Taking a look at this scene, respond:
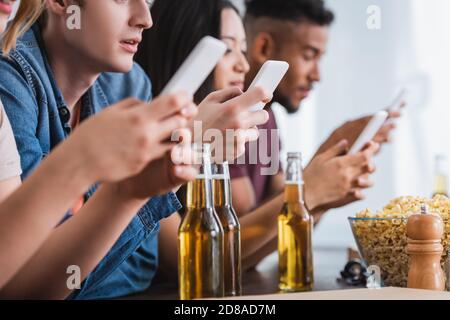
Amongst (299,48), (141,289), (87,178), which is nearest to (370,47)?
(299,48)

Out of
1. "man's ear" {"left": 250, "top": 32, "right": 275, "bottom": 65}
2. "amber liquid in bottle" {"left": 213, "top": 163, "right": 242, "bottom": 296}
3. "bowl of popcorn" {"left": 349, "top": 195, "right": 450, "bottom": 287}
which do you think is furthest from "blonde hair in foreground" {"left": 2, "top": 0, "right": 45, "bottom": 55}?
"man's ear" {"left": 250, "top": 32, "right": 275, "bottom": 65}

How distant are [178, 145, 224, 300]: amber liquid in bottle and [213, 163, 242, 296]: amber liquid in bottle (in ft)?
0.22

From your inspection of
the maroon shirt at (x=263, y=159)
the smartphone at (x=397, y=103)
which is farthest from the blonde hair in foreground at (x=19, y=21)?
the maroon shirt at (x=263, y=159)

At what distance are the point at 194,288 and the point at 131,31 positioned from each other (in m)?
0.39

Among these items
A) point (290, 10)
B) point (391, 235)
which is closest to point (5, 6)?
point (391, 235)

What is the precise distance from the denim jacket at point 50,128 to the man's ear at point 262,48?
94cm

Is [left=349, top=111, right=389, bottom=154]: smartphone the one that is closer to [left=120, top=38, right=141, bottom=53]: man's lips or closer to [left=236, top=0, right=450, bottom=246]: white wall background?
[left=120, top=38, right=141, bottom=53]: man's lips

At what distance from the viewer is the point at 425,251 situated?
0.97m

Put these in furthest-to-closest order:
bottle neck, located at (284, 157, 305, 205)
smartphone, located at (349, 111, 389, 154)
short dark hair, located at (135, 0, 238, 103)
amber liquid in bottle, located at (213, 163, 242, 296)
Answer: short dark hair, located at (135, 0, 238, 103), smartphone, located at (349, 111, 389, 154), bottle neck, located at (284, 157, 305, 205), amber liquid in bottle, located at (213, 163, 242, 296)

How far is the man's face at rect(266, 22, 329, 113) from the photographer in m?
2.30

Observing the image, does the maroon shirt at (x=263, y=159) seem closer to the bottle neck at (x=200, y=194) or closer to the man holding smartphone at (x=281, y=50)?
the man holding smartphone at (x=281, y=50)

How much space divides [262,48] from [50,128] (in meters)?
1.21

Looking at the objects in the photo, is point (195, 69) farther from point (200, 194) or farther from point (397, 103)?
point (397, 103)

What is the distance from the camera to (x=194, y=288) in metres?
0.93
